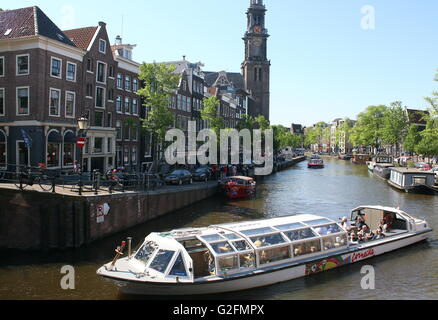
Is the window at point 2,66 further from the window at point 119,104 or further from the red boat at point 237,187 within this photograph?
the red boat at point 237,187

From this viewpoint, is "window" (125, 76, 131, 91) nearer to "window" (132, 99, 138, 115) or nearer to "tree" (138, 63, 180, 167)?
"window" (132, 99, 138, 115)

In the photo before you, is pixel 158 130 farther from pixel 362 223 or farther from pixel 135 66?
pixel 362 223

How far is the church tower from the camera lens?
126 meters

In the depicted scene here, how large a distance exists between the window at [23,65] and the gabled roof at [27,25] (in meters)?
1.65

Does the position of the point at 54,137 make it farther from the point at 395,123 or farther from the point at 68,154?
the point at 395,123

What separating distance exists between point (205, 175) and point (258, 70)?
88806 mm

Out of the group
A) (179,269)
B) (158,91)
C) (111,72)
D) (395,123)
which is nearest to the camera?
(179,269)

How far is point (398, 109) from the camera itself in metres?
102

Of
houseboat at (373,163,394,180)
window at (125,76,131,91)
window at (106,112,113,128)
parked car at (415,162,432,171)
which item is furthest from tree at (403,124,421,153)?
window at (106,112,113,128)

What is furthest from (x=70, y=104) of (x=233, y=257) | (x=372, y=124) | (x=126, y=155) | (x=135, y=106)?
(x=372, y=124)

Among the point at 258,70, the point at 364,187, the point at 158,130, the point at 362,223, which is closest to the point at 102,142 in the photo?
the point at 158,130

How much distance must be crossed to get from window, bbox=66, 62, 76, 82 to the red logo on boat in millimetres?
27865

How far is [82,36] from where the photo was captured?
39906 mm

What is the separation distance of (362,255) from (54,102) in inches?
1059
